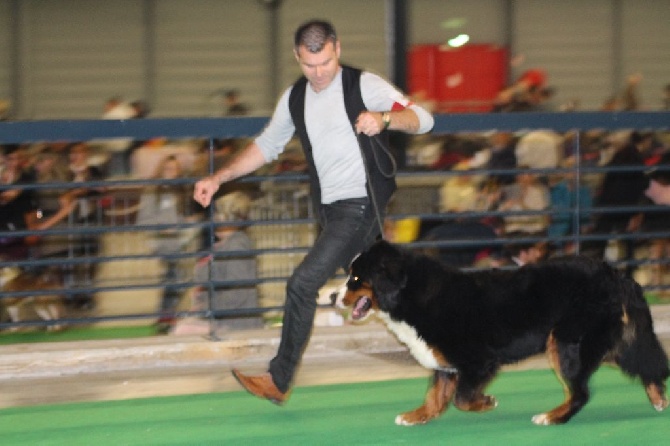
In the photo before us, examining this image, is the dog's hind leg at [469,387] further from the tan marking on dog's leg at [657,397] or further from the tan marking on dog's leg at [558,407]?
the tan marking on dog's leg at [657,397]

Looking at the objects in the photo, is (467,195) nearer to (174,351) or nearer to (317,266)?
(174,351)

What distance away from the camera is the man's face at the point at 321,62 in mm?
5707

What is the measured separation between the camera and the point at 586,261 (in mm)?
5891

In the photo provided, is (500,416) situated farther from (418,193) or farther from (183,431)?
(418,193)

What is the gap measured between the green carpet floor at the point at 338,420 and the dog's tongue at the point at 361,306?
0.62m

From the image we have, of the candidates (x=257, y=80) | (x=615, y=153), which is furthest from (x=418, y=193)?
(x=257, y=80)

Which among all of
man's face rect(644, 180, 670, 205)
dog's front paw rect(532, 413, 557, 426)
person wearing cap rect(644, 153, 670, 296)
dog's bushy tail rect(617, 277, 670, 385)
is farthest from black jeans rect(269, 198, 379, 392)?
man's face rect(644, 180, 670, 205)

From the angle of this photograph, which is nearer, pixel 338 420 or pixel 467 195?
pixel 338 420

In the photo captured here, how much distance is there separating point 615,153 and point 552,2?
39.0 ft

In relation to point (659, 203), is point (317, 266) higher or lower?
lower

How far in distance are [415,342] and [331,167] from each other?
105cm

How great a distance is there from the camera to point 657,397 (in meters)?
6.02

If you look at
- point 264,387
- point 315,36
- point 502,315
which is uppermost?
point 315,36

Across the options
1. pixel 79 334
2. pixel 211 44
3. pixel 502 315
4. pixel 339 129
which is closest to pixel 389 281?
pixel 502 315
